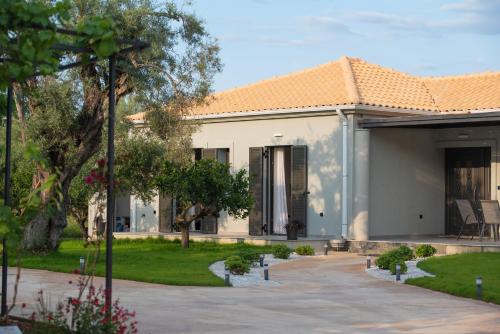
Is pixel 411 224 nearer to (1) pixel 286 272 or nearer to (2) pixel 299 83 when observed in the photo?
(2) pixel 299 83

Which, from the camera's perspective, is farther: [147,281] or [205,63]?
[205,63]

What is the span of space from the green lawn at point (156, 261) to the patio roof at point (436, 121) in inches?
157

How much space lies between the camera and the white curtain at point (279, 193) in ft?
82.4

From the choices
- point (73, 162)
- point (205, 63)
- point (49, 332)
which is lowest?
point (49, 332)

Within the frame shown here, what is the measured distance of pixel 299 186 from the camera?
24.3m

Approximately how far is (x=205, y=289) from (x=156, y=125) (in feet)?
19.4

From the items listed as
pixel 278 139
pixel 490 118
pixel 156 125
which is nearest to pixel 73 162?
pixel 156 125

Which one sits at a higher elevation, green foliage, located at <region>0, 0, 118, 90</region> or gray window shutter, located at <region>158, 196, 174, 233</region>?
green foliage, located at <region>0, 0, 118, 90</region>

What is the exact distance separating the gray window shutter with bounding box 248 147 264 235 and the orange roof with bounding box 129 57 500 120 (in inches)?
49.4

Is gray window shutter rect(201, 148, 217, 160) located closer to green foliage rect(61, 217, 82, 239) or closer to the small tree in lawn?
the small tree in lawn

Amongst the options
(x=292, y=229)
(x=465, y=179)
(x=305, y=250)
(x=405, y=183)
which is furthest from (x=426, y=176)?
(x=305, y=250)

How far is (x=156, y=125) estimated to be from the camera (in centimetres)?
1952

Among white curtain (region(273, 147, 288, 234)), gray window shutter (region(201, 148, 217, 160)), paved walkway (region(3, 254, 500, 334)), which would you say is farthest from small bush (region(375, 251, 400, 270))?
gray window shutter (region(201, 148, 217, 160))

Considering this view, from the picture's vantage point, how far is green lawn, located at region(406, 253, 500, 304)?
45.8ft
